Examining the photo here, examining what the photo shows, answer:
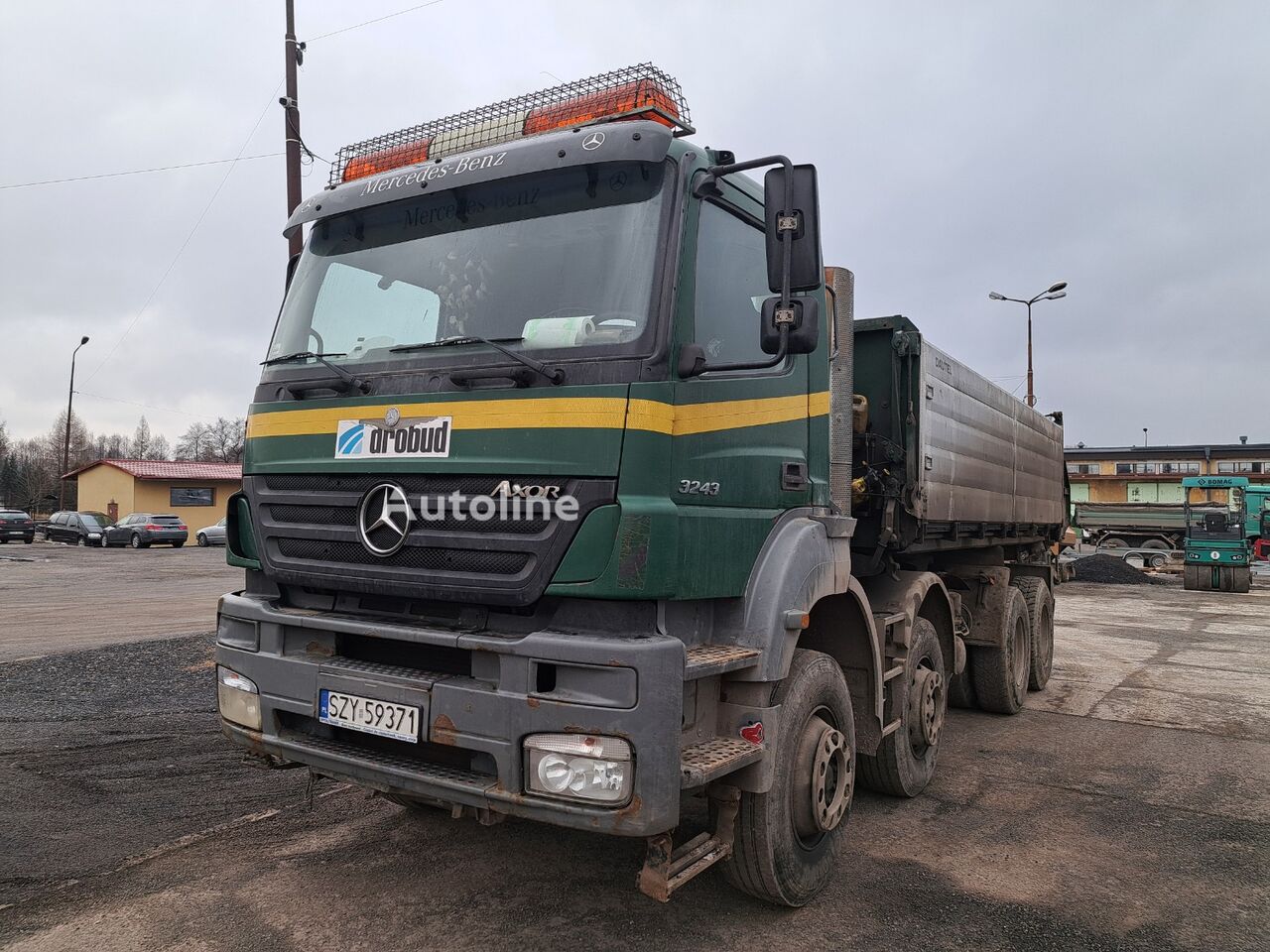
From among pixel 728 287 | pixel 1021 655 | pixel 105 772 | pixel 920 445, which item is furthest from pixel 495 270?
pixel 1021 655

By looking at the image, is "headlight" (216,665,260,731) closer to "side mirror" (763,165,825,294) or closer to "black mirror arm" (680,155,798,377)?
"black mirror arm" (680,155,798,377)

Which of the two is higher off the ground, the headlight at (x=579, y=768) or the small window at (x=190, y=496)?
the small window at (x=190, y=496)

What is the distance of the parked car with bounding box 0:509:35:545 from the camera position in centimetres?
3531

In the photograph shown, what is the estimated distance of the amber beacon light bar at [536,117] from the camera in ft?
11.9

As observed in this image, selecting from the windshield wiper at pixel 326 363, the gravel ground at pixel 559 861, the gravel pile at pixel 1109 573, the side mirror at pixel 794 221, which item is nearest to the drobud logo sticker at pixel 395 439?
the windshield wiper at pixel 326 363

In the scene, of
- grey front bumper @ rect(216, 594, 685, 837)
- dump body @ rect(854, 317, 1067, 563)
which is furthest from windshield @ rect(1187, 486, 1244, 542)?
grey front bumper @ rect(216, 594, 685, 837)

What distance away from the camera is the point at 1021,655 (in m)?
7.82

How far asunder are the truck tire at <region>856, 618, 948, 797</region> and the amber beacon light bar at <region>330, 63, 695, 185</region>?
315cm

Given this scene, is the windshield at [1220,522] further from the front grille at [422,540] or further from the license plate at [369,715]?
the license plate at [369,715]

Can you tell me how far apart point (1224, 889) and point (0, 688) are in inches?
336

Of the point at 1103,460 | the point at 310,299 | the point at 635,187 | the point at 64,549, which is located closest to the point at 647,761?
the point at 635,187

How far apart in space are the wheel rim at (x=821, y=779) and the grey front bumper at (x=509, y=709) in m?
0.96

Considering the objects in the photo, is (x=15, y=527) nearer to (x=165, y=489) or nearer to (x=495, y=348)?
(x=165, y=489)

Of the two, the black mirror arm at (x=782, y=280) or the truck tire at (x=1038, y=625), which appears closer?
the black mirror arm at (x=782, y=280)
